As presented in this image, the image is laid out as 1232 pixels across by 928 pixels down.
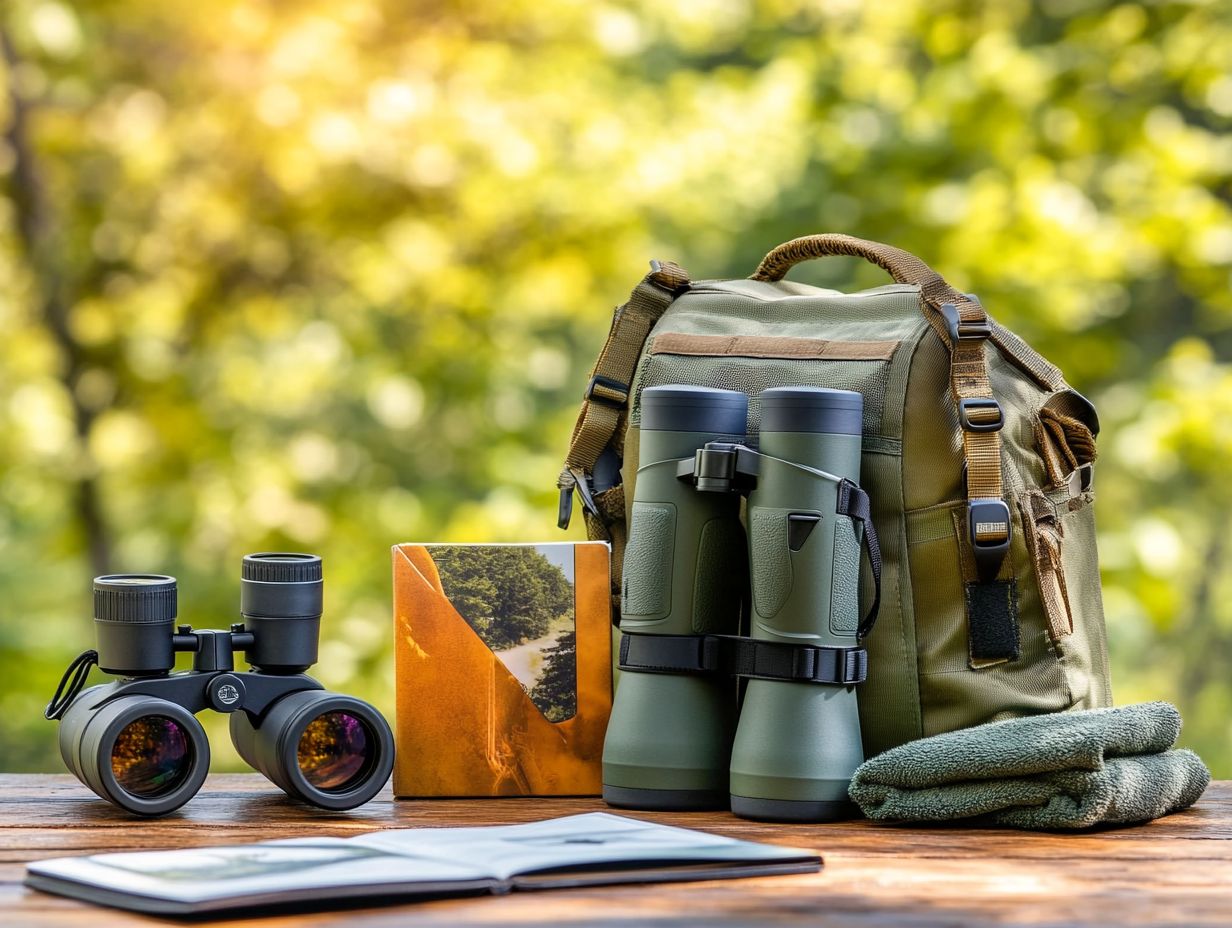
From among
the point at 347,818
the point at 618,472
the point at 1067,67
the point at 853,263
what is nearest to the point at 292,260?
the point at 853,263

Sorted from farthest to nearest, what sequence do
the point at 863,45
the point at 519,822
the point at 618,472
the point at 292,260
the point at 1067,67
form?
the point at 292,260
the point at 863,45
the point at 1067,67
the point at 618,472
the point at 519,822

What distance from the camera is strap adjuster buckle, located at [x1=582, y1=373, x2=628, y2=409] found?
1640 mm

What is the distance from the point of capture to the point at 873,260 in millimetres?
1591

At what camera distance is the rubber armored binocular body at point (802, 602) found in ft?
4.39

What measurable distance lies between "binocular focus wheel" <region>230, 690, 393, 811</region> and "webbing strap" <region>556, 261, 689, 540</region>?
0.37 m

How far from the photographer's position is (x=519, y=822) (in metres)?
1.36

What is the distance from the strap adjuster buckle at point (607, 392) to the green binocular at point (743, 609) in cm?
19

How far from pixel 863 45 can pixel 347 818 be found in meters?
3.34

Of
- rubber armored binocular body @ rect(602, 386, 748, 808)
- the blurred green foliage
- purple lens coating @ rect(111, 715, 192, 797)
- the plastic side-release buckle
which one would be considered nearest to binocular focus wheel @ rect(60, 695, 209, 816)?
purple lens coating @ rect(111, 715, 192, 797)

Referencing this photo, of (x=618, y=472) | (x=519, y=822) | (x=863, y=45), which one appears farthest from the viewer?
(x=863, y=45)

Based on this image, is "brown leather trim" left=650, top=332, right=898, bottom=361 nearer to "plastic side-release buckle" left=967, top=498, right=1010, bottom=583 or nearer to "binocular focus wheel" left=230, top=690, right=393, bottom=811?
"plastic side-release buckle" left=967, top=498, right=1010, bottom=583

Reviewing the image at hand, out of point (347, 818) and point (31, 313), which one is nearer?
point (347, 818)

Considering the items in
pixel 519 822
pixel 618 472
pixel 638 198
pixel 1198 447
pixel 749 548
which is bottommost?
pixel 519 822

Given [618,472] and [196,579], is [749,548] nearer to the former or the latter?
[618,472]
